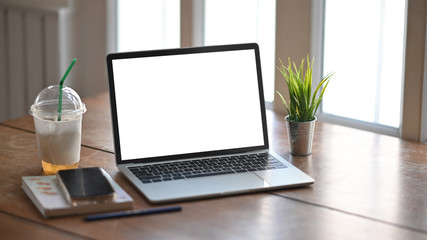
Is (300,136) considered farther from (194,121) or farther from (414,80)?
(414,80)

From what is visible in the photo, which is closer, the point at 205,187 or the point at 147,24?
the point at 205,187

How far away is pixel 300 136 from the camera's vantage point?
5.61 ft

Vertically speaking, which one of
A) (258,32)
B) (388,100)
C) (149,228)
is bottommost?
(149,228)

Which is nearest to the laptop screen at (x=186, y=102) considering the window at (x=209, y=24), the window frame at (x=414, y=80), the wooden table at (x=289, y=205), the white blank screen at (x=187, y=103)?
the white blank screen at (x=187, y=103)

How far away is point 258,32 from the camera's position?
2.41 meters

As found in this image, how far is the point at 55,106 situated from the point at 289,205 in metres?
0.54

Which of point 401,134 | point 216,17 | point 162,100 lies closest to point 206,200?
point 162,100

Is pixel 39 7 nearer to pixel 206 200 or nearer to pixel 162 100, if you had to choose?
pixel 162 100

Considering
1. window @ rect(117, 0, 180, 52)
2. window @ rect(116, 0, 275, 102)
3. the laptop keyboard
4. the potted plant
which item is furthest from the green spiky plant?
window @ rect(117, 0, 180, 52)

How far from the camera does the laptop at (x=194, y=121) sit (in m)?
1.52

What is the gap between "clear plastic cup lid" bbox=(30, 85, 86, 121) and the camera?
4.98 ft

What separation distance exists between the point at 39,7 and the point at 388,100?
1453 millimetres

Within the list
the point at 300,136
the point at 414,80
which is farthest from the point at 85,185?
the point at 414,80

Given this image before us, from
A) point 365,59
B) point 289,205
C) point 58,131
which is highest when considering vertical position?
point 365,59
